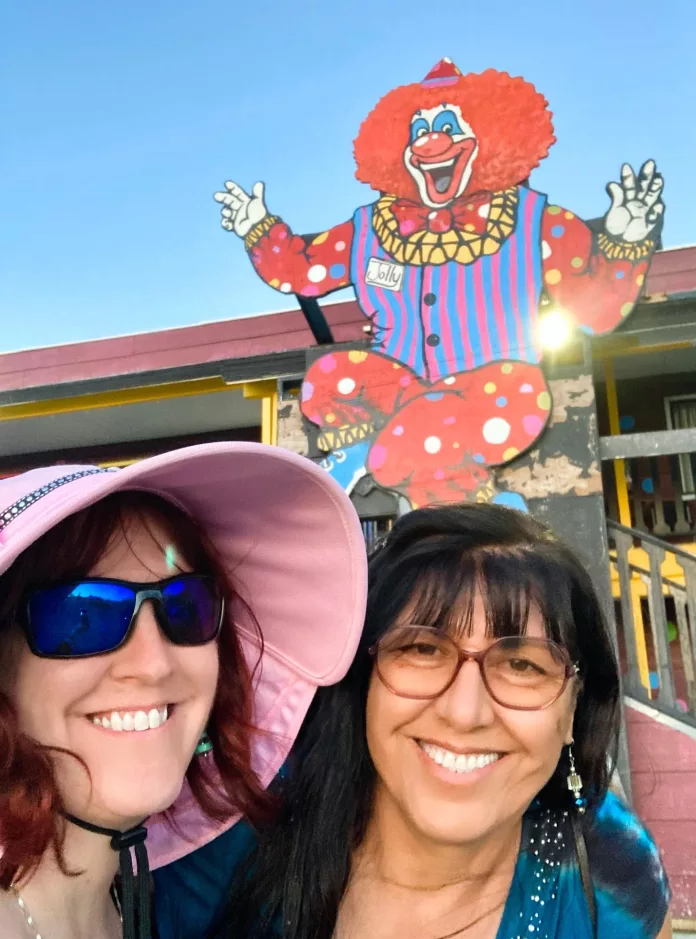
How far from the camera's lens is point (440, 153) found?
580 cm

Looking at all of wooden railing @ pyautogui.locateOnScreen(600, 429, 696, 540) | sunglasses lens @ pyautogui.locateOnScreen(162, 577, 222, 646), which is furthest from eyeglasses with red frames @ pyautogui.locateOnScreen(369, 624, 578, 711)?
wooden railing @ pyautogui.locateOnScreen(600, 429, 696, 540)

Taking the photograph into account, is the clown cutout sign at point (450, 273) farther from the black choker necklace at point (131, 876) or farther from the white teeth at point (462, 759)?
the black choker necklace at point (131, 876)

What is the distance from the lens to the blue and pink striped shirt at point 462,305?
217 inches

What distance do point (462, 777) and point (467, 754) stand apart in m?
0.05

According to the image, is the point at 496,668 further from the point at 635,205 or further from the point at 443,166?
the point at 443,166

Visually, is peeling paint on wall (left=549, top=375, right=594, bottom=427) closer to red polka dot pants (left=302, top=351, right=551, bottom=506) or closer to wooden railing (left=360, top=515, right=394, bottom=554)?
red polka dot pants (left=302, top=351, right=551, bottom=506)

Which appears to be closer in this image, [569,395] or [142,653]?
[142,653]

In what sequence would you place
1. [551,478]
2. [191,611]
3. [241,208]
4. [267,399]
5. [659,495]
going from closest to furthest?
[191,611], [551,478], [241,208], [267,399], [659,495]

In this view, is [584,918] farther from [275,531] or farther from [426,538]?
[275,531]

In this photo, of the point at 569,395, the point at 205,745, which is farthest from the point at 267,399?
the point at 205,745

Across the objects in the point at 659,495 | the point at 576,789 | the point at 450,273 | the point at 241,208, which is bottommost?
the point at 576,789

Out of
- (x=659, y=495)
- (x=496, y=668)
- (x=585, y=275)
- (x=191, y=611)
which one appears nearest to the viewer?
(x=191, y=611)

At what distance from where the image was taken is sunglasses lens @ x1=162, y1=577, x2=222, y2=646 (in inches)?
54.6

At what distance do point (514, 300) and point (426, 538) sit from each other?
4.17 metres
